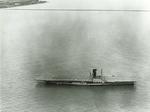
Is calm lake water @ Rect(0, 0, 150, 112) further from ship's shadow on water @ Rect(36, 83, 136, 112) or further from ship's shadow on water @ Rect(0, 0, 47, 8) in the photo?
ship's shadow on water @ Rect(0, 0, 47, 8)

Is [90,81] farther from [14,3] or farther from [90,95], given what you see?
[14,3]

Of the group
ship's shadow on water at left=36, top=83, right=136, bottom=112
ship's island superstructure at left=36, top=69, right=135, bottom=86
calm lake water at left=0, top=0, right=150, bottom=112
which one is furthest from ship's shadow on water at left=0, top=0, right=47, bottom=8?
ship's shadow on water at left=36, top=83, right=136, bottom=112

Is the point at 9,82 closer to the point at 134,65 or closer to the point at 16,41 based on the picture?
the point at 134,65

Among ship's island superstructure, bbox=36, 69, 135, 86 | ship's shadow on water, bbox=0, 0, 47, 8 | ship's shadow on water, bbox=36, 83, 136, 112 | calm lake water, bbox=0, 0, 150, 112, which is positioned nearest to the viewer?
ship's shadow on water, bbox=36, 83, 136, 112

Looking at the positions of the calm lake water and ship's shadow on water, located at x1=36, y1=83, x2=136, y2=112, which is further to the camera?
the calm lake water

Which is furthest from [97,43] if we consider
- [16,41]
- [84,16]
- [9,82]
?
[84,16]

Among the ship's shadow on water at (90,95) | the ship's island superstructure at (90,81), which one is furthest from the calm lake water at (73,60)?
the ship's island superstructure at (90,81)

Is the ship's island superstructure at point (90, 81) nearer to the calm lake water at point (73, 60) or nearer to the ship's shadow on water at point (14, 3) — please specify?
the calm lake water at point (73, 60)

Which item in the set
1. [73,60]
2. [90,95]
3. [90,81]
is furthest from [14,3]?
[90,95]
